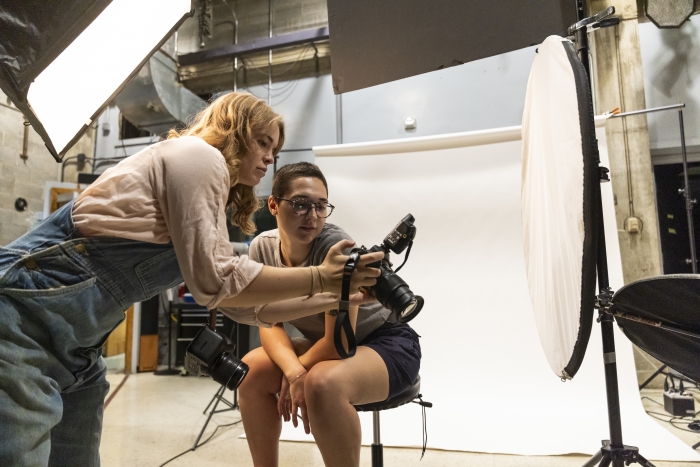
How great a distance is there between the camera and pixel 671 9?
2998mm

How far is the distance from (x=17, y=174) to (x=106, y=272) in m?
4.15

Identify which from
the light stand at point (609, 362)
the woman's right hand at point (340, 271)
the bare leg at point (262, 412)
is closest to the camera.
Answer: the woman's right hand at point (340, 271)

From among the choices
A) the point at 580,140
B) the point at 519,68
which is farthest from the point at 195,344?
the point at 519,68

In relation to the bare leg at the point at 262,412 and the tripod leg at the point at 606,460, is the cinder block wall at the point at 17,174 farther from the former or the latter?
the tripod leg at the point at 606,460

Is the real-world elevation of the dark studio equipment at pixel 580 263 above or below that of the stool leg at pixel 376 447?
above

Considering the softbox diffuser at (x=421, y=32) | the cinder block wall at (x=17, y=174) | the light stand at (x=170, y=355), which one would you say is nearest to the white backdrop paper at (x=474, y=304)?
the softbox diffuser at (x=421, y=32)

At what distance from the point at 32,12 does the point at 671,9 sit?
152 inches

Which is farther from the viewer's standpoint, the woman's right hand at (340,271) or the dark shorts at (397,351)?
the dark shorts at (397,351)

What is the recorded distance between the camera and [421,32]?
204cm

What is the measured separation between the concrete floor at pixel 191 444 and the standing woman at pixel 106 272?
1268 millimetres

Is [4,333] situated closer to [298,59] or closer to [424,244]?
[424,244]

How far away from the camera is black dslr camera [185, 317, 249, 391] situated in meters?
1.02

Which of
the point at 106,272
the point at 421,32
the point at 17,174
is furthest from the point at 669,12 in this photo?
the point at 17,174

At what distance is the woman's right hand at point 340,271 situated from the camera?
79 cm
